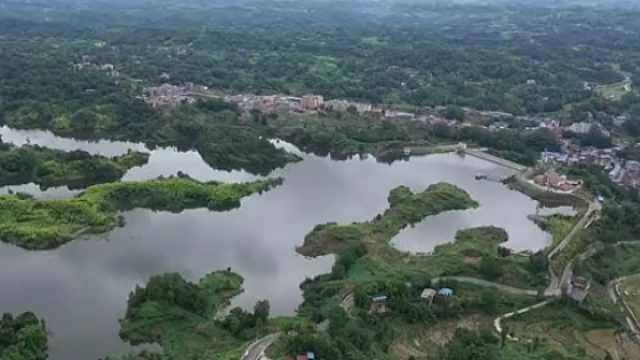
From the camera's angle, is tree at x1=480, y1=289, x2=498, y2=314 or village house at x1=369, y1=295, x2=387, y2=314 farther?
tree at x1=480, y1=289, x2=498, y2=314

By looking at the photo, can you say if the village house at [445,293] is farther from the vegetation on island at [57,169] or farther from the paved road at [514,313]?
the vegetation on island at [57,169]

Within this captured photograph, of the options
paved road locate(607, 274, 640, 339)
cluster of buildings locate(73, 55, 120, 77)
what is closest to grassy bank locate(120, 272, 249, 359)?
paved road locate(607, 274, 640, 339)

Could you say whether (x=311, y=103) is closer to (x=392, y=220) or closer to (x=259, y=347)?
(x=392, y=220)

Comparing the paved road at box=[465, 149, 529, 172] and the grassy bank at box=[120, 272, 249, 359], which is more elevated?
the grassy bank at box=[120, 272, 249, 359]

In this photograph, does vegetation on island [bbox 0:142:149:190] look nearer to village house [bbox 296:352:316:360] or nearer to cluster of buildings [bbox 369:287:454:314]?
cluster of buildings [bbox 369:287:454:314]

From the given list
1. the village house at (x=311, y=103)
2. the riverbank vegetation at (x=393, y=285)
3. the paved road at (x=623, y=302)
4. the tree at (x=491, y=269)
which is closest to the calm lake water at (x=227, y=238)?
the riverbank vegetation at (x=393, y=285)

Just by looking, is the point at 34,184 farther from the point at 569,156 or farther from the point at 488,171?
the point at 569,156
